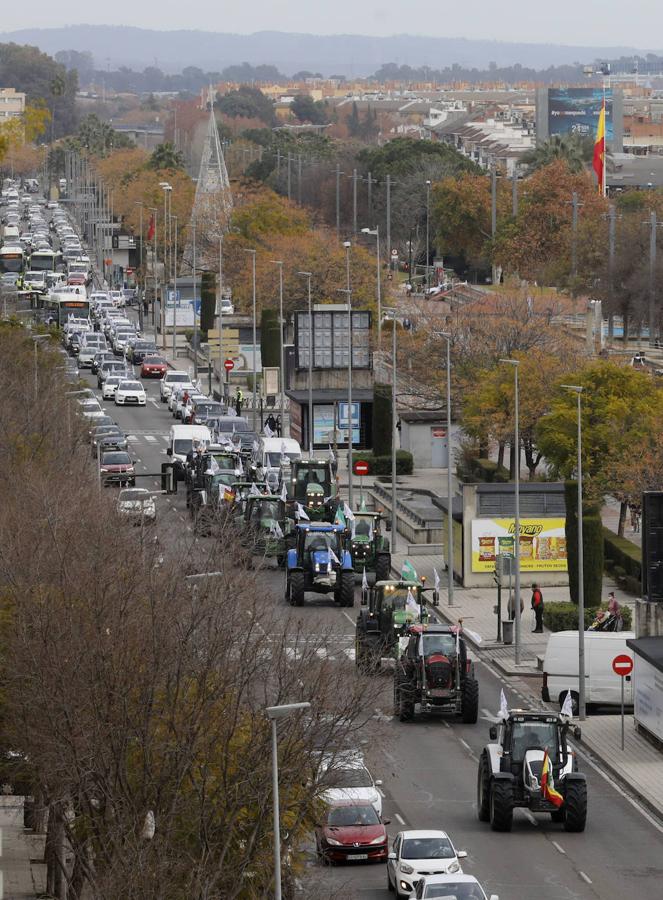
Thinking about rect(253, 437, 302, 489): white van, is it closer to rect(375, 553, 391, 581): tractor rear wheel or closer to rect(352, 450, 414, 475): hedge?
rect(352, 450, 414, 475): hedge

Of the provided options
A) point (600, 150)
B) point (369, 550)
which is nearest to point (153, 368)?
point (600, 150)

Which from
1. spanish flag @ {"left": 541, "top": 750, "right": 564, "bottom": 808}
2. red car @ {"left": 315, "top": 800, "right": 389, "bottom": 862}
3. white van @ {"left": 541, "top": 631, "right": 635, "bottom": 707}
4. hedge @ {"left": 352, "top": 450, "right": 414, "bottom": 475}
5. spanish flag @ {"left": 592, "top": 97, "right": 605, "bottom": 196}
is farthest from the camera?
spanish flag @ {"left": 592, "top": 97, "right": 605, "bottom": 196}

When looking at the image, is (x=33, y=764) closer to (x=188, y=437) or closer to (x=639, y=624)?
(x=639, y=624)

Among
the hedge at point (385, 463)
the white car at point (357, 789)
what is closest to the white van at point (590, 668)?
the white car at point (357, 789)

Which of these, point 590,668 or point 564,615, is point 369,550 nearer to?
point 564,615

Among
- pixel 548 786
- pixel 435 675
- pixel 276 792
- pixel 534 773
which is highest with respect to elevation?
pixel 276 792

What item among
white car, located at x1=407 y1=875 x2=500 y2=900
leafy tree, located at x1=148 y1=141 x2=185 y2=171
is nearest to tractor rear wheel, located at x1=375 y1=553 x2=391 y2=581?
white car, located at x1=407 y1=875 x2=500 y2=900
